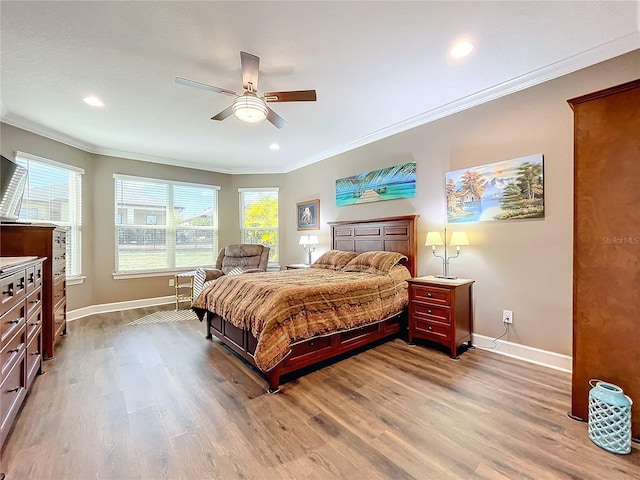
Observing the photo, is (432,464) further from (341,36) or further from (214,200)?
(214,200)

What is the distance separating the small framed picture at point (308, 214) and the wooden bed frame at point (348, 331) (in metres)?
0.53

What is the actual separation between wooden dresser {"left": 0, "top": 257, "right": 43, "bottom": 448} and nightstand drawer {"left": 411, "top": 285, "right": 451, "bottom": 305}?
3.26m

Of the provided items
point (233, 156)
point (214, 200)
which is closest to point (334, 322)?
point (233, 156)

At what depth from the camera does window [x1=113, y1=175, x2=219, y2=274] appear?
4961mm

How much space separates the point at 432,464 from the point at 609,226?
1.74 metres

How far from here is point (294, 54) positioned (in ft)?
7.55

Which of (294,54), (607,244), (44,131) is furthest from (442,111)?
(44,131)

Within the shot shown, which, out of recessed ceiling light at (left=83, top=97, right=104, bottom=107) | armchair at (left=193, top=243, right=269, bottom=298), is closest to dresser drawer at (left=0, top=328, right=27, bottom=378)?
recessed ceiling light at (left=83, top=97, right=104, bottom=107)

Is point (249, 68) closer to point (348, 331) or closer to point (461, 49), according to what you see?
point (461, 49)

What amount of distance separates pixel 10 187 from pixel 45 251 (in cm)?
65

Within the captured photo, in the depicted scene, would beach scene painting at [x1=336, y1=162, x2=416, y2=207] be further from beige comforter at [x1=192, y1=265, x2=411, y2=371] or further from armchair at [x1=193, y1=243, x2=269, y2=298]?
armchair at [x1=193, y1=243, x2=269, y2=298]

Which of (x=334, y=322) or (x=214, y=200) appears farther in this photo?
(x=214, y=200)

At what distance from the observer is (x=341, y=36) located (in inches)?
82.7

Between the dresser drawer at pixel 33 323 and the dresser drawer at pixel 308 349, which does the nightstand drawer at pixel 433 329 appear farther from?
the dresser drawer at pixel 33 323
